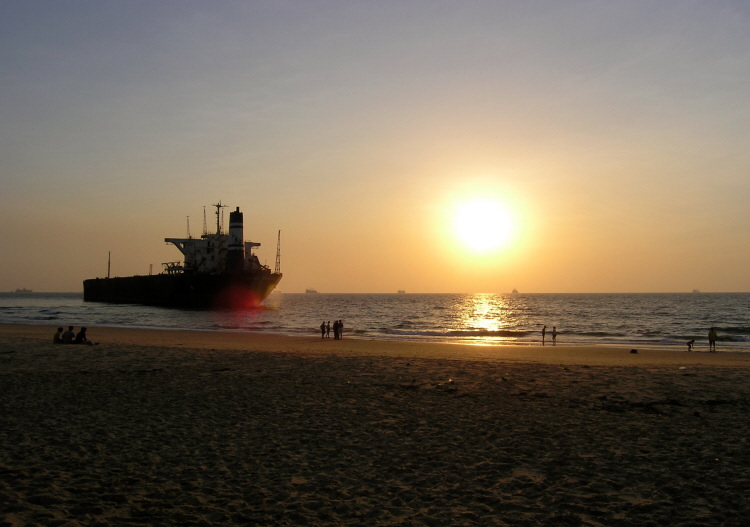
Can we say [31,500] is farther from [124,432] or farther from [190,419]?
[190,419]

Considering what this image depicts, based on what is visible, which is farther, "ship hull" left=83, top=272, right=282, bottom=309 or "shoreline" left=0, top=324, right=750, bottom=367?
"ship hull" left=83, top=272, right=282, bottom=309

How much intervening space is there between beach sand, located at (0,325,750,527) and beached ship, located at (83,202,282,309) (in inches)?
2759

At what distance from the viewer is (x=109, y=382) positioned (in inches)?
555

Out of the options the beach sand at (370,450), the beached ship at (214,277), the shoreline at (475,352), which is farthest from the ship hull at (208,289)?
the beach sand at (370,450)

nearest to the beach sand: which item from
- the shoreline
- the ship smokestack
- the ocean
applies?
the shoreline

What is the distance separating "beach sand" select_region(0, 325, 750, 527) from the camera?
6.10 meters

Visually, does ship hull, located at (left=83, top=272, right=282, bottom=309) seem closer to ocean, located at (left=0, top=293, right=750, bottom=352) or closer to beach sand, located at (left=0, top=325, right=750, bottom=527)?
ocean, located at (left=0, top=293, right=750, bottom=352)

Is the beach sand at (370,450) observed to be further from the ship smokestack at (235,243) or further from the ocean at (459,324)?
the ship smokestack at (235,243)

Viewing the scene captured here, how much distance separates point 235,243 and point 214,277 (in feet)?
20.1

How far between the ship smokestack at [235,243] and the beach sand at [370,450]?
2722 inches

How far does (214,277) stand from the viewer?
8444cm

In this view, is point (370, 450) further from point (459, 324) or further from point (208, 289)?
point (208, 289)

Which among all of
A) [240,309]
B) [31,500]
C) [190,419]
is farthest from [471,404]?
[240,309]

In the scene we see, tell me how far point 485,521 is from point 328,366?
12564mm
